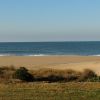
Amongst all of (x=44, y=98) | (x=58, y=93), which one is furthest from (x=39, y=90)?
(x=44, y=98)

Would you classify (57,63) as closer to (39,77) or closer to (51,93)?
(39,77)

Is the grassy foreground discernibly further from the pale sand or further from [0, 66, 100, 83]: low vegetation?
the pale sand

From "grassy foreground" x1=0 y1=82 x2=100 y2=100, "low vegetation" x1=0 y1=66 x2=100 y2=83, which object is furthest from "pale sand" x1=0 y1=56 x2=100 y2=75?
"grassy foreground" x1=0 y1=82 x2=100 y2=100

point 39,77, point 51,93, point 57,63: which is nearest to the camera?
point 51,93

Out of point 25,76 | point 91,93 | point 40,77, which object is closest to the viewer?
point 91,93

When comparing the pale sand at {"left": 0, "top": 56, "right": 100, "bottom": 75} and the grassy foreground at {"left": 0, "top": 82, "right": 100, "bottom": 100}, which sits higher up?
the pale sand at {"left": 0, "top": 56, "right": 100, "bottom": 75}

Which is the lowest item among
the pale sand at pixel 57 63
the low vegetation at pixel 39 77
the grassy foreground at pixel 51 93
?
the grassy foreground at pixel 51 93

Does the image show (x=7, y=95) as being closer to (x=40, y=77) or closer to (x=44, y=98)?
(x=44, y=98)

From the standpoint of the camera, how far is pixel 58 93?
13.3 m

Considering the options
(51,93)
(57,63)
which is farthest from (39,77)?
(57,63)

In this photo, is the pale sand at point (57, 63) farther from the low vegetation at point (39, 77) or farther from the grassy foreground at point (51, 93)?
the grassy foreground at point (51, 93)

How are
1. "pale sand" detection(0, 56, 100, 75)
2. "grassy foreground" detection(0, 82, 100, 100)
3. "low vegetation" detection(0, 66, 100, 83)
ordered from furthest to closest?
1. "pale sand" detection(0, 56, 100, 75)
2. "low vegetation" detection(0, 66, 100, 83)
3. "grassy foreground" detection(0, 82, 100, 100)

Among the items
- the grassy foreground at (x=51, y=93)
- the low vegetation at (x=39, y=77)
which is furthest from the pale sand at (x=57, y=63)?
the grassy foreground at (x=51, y=93)

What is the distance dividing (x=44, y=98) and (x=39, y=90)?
1.91 meters
